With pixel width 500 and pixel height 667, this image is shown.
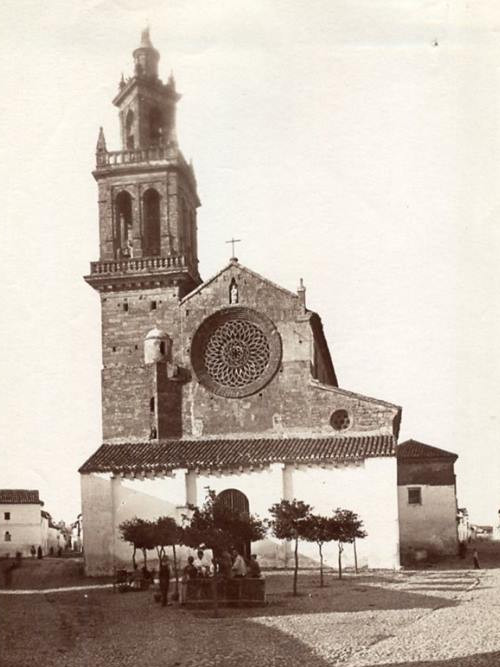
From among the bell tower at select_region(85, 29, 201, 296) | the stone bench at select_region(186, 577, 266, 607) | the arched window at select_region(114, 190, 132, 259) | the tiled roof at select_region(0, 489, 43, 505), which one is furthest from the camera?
the tiled roof at select_region(0, 489, 43, 505)

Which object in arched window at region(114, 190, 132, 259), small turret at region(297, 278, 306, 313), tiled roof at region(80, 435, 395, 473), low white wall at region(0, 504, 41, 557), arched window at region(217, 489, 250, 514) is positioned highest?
arched window at region(114, 190, 132, 259)

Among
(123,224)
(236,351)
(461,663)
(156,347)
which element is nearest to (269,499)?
(236,351)

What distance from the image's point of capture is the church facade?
32.1 meters

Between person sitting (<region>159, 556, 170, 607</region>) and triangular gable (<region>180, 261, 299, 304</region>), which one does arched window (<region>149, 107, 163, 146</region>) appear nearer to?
triangular gable (<region>180, 261, 299, 304</region>)

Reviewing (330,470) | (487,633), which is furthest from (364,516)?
(487,633)

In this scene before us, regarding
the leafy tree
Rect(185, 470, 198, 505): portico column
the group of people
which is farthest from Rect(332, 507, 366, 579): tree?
Rect(185, 470, 198, 505): portico column

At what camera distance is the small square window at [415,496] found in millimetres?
43719

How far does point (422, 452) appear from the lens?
148 ft

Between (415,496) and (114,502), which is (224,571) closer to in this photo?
(114,502)

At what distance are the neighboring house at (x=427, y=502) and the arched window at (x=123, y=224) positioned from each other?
16796 mm

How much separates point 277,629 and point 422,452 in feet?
97.0

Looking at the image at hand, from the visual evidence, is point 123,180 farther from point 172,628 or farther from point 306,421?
point 172,628

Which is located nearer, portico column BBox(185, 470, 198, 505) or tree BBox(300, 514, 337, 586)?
tree BBox(300, 514, 337, 586)

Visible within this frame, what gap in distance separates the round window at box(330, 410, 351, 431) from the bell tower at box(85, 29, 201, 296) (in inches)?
299
